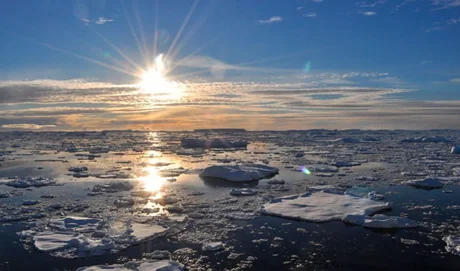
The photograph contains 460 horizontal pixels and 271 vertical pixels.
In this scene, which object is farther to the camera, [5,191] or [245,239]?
[5,191]

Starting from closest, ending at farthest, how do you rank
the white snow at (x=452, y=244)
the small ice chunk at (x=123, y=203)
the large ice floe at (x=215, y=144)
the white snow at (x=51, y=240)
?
the white snow at (x=452, y=244) < the white snow at (x=51, y=240) < the small ice chunk at (x=123, y=203) < the large ice floe at (x=215, y=144)

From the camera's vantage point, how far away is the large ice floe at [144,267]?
8.30 meters

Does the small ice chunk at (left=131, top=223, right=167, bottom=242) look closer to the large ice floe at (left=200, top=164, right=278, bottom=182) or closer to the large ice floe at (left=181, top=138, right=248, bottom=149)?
the large ice floe at (left=200, top=164, right=278, bottom=182)

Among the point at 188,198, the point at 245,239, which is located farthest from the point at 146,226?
the point at 188,198

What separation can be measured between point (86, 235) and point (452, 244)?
9.52m

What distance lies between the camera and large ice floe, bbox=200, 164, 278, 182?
20698 millimetres

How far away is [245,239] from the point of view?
10.5 metres

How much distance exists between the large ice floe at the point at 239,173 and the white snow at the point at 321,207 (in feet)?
18.8

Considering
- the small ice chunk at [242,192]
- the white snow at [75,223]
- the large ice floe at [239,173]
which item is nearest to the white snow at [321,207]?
the small ice chunk at [242,192]

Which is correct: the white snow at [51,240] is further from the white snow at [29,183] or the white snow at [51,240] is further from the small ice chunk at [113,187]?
the white snow at [29,183]

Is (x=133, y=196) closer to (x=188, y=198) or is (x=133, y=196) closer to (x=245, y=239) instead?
(x=188, y=198)

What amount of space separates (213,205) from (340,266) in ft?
21.8

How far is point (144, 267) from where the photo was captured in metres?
8.45

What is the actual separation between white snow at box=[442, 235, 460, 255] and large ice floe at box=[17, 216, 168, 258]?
7401 mm
